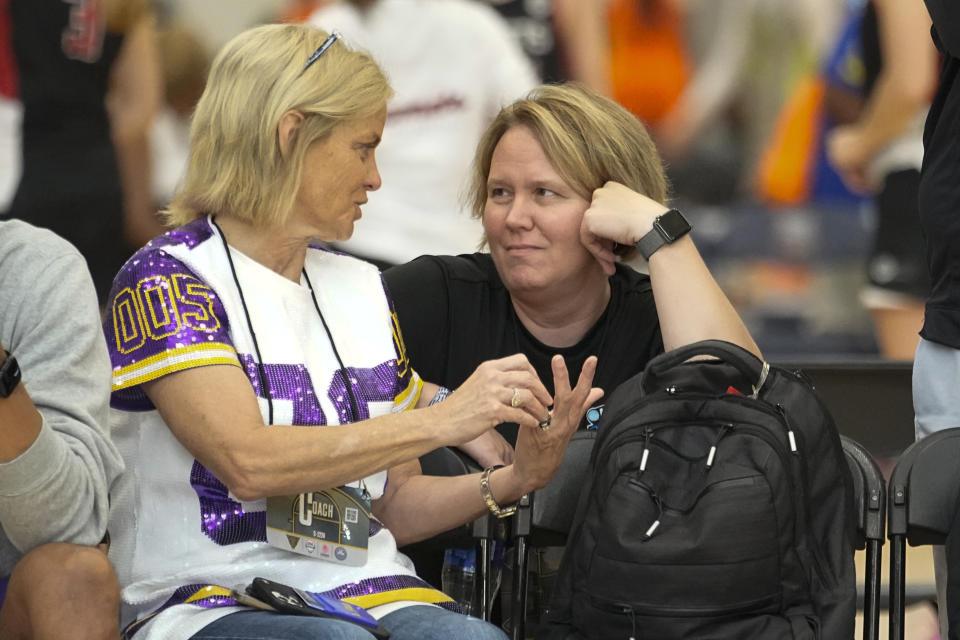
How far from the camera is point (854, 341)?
4.71 meters

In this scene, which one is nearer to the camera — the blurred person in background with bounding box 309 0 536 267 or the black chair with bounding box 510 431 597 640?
the black chair with bounding box 510 431 597 640

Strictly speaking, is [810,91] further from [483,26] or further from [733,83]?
[483,26]

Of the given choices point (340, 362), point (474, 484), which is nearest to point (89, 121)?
point (340, 362)

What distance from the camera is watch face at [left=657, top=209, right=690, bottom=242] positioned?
2771 mm

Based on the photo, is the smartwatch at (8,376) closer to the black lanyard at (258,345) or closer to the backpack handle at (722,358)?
the black lanyard at (258,345)

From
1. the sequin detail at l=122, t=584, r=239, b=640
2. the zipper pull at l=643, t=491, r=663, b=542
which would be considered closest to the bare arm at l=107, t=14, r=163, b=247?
the sequin detail at l=122, t=584, r=239, b=640

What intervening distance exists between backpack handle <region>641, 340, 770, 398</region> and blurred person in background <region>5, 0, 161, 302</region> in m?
2.71

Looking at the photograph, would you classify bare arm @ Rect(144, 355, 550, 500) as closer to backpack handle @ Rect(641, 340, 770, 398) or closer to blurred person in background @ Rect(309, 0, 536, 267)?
backpack handle @ Rect(641, 340, 770, 398)

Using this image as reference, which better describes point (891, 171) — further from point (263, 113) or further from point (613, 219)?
point (263, 113)

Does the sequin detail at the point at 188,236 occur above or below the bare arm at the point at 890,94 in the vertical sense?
above

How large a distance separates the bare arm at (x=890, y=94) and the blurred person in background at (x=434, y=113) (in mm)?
1255

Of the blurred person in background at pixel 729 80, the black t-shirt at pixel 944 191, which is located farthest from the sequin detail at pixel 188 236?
the blurred person in background at pixel 729 80

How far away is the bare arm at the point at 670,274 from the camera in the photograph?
105 inches

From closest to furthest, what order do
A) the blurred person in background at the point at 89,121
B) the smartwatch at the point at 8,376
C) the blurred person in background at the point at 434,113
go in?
the smartwatch at the point at 8,376 < the blurred person in background at the point at 89,121 < the blurred person in background at the point at 434,113
